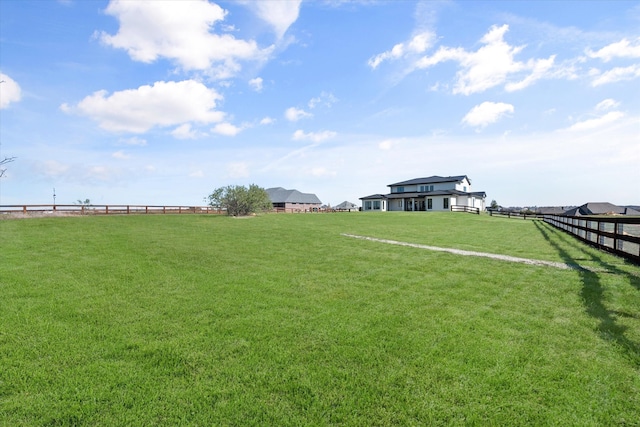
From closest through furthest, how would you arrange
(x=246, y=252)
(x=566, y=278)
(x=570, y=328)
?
1. (x=570, y=328)
2. (x=566, y=278)
3. (x=246, y=252)

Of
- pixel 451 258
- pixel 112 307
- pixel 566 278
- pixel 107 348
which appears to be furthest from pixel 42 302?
pixel 566 278

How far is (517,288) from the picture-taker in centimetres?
668

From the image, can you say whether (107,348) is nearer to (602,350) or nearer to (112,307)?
(112,307)

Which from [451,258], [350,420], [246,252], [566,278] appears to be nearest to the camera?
[350,420]

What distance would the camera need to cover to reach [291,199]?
2884 inches

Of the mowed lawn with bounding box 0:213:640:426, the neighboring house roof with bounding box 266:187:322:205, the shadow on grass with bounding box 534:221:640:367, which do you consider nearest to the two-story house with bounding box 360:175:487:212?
the neighboring house roof with bounding box 266:187:322:205

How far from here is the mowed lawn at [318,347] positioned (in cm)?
301

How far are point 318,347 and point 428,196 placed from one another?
49803 mm

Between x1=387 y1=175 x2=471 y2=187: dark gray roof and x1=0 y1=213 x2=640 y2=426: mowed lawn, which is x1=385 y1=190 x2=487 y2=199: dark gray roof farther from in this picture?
x1=0 y1=213 x2=640 y2=426: mowed lawn

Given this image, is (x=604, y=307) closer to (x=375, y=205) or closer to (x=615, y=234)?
(x=615, y=234)

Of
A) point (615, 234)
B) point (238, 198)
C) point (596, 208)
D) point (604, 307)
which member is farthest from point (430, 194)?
point (604, 307)

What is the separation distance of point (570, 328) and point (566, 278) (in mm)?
3458

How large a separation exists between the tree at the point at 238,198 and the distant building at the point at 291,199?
116ft

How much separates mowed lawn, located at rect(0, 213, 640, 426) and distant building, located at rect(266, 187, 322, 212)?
2479 inches
